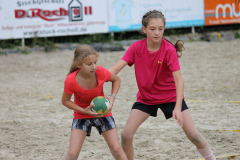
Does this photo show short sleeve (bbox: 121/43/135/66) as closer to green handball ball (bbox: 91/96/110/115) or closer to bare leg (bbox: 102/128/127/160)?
green handball ball (bbox: 91/96/110/115)

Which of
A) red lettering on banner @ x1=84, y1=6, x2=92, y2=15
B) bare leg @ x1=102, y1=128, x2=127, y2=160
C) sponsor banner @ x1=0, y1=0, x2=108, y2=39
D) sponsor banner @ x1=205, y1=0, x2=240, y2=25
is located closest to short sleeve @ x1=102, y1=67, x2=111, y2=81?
bare leg @ x1=102, y1=128, x2=127, y2=160

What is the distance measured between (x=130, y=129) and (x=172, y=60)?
76cm

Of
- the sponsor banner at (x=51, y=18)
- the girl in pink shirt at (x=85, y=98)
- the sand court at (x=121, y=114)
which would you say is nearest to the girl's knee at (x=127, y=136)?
the girl in pink shirt at (x=85, y=98)

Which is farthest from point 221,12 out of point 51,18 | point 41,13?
point 41,13

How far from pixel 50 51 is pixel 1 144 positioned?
9506mm

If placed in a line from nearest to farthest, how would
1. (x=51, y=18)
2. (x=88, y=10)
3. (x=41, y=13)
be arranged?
(x=41, y=13), (x=51, y=18), (x=88, y=10)

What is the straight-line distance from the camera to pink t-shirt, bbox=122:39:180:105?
401 centimetres

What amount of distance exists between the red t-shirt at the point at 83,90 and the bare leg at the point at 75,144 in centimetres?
14

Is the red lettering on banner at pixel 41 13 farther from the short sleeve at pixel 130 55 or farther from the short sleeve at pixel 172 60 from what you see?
the short sleeve at pixel 172 60

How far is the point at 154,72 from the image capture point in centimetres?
405

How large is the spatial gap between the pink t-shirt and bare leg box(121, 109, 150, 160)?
0.45ft

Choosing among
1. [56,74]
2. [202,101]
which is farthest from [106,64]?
[202,101]

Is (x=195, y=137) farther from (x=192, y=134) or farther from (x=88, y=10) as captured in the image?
(x=88, y=10)

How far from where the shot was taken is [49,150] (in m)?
5.30
